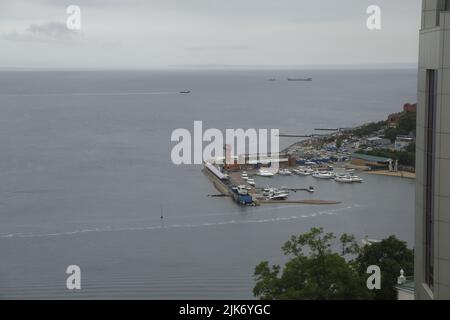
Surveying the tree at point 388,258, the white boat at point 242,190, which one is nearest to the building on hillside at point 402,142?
the white boat at point 242,190

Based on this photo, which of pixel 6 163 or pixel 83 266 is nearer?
pixel 83 266

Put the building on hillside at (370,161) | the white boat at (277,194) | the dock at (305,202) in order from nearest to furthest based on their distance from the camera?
the dock at (305,202) → the white boat at (277,194) → the building on hillside at (370,161)

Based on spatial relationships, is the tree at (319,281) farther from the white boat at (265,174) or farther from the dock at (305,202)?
the white boat at (265,174)

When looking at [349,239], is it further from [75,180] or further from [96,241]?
[75,180]

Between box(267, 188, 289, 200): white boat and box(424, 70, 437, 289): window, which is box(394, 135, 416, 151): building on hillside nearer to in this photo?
box(267, 188, 289, 200): white boat

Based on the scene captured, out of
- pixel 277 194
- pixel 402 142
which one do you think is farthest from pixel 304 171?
pixel 402 142

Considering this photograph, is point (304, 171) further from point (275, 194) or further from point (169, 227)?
point (169, 227)
